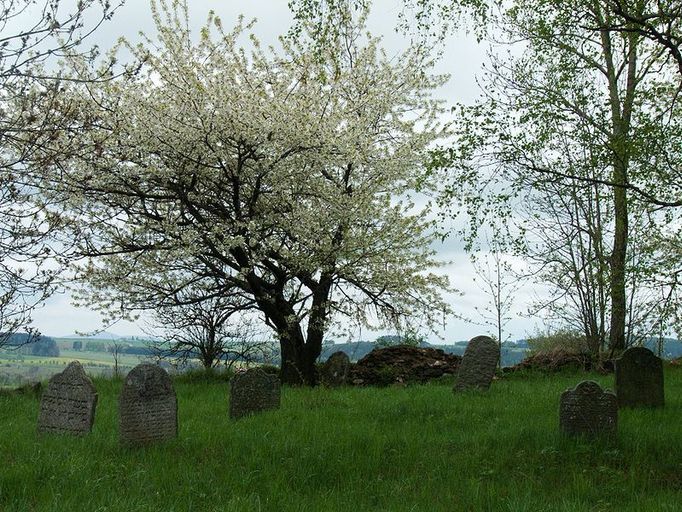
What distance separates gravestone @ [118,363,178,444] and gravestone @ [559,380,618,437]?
5.08 metres

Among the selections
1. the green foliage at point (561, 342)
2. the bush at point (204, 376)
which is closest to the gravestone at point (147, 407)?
the bush at point (204, 376)

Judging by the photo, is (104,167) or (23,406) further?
(104,167)

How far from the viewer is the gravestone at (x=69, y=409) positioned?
10.1 metres

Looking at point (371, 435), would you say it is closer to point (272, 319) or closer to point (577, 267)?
point (272, 319)

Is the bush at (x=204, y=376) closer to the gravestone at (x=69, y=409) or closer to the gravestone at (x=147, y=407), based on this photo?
the gravestone at (x=69, y=409)

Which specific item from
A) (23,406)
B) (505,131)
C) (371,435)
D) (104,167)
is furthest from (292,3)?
(23,406)

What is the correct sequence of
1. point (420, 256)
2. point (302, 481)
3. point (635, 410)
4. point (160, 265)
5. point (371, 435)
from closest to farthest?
point (302, 481)
point (371, 435)
point (635, 410)
point (160, 265)
point (420, 256)

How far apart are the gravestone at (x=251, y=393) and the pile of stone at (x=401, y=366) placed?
6865 millimetres

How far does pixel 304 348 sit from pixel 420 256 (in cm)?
386

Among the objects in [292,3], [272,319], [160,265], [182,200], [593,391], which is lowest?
[593,391]

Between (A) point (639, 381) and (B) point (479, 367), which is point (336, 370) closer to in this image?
(B) point (479, 367)

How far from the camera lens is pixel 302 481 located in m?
7.36

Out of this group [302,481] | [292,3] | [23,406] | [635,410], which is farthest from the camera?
[23,406]

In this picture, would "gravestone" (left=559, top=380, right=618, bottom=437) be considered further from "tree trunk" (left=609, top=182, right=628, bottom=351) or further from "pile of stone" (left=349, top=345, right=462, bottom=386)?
"pile of stone" (left=349, top=345, right=462, bottom=386)
